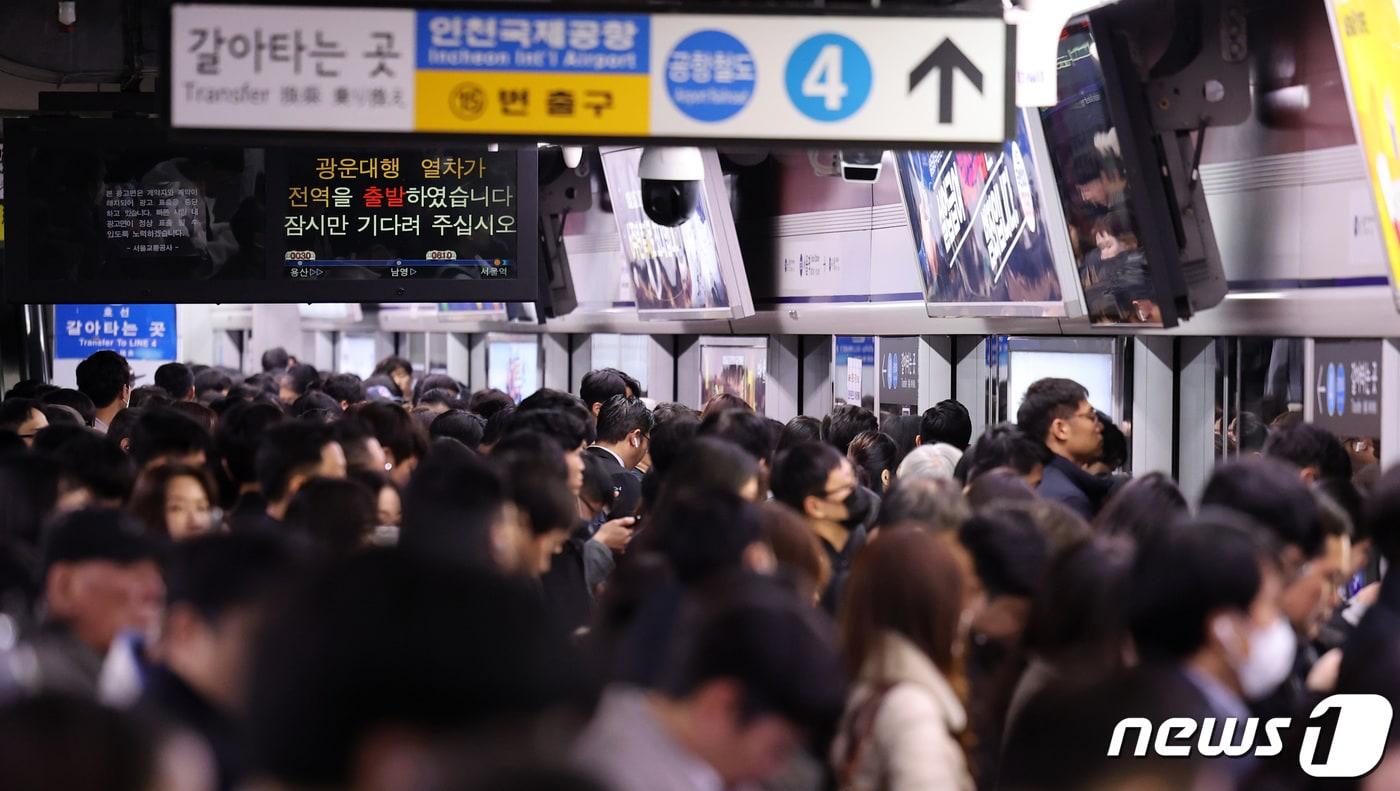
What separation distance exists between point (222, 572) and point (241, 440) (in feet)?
10.6

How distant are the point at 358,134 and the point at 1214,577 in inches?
126

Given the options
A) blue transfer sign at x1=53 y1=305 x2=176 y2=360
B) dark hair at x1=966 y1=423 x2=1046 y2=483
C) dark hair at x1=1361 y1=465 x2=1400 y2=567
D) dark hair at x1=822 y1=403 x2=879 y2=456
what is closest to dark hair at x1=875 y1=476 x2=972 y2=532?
dark hair at x1=1361 y1=465 x2=1400 y2=567

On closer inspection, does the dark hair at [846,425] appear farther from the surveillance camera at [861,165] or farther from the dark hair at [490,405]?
the dark hair at [490,405]

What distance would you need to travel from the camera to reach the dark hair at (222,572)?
3031 millimetres

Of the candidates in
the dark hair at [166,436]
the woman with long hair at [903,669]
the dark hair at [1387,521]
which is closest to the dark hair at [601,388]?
the dark hair at [166,436]

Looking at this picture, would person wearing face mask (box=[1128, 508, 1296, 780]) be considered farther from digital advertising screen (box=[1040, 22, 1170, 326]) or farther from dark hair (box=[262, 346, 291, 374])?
dark hair (box=[262, 346, 291, 374])

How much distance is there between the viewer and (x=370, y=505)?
4.36m

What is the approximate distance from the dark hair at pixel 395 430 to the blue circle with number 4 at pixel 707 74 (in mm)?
2278

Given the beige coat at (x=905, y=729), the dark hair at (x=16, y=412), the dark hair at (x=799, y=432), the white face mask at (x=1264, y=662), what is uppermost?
the dark hair at (x=16, y=412)

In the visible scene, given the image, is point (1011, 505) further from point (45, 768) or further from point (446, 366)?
point (446, 366)

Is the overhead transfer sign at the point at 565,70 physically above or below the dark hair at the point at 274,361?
above

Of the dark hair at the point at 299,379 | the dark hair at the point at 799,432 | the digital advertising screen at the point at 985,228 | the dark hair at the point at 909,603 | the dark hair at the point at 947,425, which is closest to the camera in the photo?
the dark hair at the point at 909,603

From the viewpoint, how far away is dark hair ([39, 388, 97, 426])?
901 cm

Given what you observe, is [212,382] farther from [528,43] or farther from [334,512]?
[334,512]
